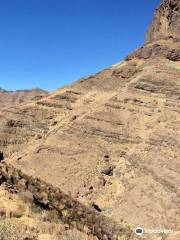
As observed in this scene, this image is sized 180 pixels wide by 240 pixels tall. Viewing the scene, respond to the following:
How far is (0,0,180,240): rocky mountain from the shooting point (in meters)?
45.1

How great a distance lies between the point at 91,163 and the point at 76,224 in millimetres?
37447

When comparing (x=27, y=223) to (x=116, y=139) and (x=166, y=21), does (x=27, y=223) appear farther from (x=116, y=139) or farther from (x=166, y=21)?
(x=166, y=21)

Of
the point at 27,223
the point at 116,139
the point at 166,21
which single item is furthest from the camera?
the point at 166,21

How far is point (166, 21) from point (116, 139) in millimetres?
41712

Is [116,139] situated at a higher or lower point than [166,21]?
lower

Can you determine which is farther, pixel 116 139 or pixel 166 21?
pixel 166 21

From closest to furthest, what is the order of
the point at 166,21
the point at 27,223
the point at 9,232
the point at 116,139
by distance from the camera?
the point at 9,232 < the point at 27,223 < the point at 116,139 < the point at 166,21

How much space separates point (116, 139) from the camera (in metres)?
55.9

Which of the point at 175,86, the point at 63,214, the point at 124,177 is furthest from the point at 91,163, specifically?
the point at 63,214

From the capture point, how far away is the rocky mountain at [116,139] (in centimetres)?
4512

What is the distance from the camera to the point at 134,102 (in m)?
63.2

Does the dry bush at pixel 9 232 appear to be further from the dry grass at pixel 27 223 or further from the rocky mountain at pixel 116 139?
the rocky mountain at pixel 116 139

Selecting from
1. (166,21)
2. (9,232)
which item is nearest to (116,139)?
(166,21)

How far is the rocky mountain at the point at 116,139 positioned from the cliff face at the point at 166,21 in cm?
852
